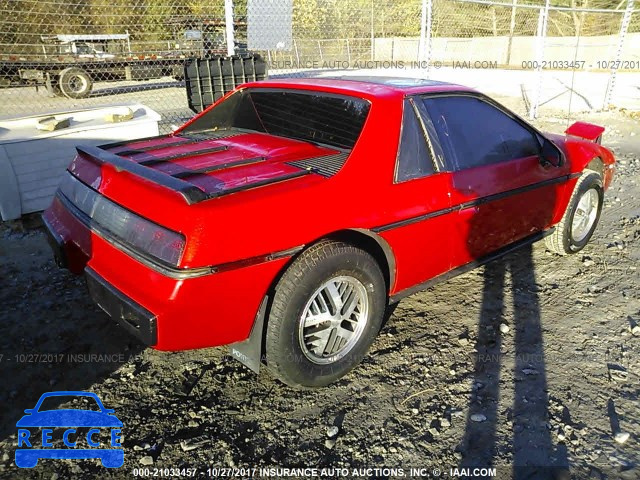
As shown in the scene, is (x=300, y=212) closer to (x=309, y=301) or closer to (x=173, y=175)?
(x=309, y=301)

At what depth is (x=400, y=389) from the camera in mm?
2715

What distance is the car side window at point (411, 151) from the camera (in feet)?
9.31

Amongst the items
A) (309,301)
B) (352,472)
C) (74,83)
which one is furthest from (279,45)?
(74,83)

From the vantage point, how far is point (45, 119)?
5125 millimetres

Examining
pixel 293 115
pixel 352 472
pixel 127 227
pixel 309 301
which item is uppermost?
pixel 293 115

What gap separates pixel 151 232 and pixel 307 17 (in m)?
16.9

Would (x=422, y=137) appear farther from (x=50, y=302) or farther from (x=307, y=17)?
(x=307, y=17)

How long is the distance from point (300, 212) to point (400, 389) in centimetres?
115

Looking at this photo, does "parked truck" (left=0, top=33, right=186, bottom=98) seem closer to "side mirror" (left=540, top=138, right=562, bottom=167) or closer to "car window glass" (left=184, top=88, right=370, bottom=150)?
"car window glass" (left=184, top=88, right=370, bottom=150)

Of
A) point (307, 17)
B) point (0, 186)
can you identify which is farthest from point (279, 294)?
point (307, 17)

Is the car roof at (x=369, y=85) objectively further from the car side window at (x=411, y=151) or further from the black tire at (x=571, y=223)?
the black tire at (x=571, y=223)

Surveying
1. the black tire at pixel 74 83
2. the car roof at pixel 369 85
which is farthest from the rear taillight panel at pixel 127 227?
the black tire at pixel 74 83

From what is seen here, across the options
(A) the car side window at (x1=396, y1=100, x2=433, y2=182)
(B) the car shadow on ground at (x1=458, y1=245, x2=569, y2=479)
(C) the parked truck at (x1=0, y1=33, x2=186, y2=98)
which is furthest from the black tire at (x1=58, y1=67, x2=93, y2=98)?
(B) the car shadow on ground at (x1=458, y1=245, x2=569, y2=479)

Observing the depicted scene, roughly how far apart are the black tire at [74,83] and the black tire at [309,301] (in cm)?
1494
